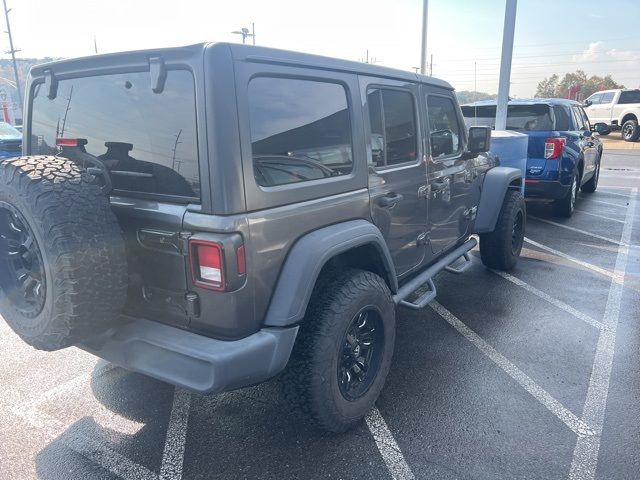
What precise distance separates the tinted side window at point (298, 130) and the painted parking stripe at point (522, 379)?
189 cm

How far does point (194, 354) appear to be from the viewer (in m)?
2.13

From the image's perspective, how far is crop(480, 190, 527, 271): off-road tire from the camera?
5.14 metres

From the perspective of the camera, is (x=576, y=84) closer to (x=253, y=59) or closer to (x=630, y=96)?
(x=630, y=96)

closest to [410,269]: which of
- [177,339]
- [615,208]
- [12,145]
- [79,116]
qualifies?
[177,339]

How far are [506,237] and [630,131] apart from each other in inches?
840

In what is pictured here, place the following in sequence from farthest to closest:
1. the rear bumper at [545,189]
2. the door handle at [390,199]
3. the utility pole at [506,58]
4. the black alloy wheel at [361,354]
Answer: the utility pole at [506,58], the rear bumper at [545,189], the door handle at [390,199], the black alloy wheel at [361,354]

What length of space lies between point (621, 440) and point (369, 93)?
2454mm

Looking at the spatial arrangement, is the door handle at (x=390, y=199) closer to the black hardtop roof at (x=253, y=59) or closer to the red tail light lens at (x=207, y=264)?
the black hardtop roof at (x=253, y=59)

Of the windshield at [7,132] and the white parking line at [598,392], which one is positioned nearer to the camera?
the white parking line at [598,392]

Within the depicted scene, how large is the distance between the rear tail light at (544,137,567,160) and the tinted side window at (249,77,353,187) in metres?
5.66

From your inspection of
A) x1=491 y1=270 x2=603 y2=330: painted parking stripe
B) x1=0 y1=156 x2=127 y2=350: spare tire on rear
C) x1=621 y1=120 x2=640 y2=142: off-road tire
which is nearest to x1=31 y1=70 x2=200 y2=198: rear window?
x1=0 y1=156 x2=127 y2=350: spare tire on rear

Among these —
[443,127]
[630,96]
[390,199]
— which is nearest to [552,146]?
[443,127]

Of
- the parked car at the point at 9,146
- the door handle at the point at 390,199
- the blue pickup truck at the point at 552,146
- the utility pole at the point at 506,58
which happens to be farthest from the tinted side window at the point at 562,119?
the parked car at the point at 9,146

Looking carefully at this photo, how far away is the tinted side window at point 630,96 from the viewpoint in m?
21.7
